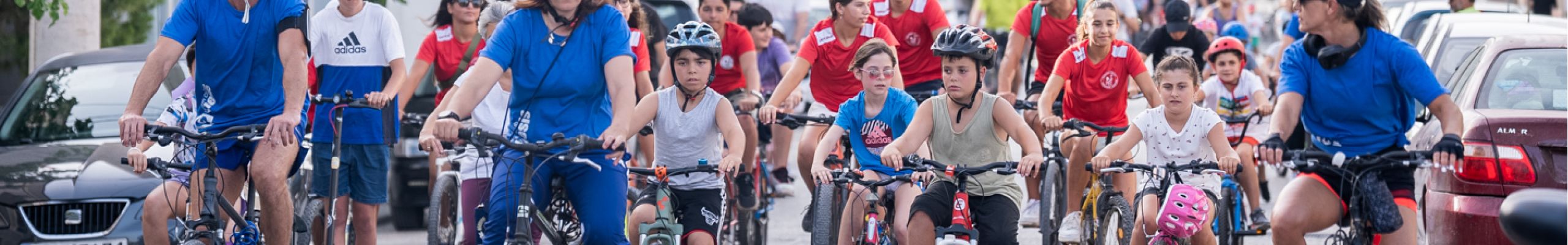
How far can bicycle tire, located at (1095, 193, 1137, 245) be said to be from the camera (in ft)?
26.3

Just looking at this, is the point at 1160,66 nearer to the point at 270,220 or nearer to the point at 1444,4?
the point at 270,220

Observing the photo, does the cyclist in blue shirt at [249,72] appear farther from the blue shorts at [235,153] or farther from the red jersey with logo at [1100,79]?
the red jersey with logo at [1100,79]

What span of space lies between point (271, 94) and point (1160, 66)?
3.86 meters

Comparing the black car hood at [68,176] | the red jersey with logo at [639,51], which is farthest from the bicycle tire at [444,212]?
the black car hood at [68,176]

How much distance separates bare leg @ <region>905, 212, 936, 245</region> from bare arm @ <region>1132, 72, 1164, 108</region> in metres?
2.33

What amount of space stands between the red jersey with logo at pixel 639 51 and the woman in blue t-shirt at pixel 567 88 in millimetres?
2998

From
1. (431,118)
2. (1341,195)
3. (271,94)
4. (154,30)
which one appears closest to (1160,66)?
(1341,195)

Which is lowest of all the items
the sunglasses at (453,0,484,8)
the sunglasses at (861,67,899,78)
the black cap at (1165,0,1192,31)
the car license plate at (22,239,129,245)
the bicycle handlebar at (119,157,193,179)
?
the car license plate at (22,239,129,245)

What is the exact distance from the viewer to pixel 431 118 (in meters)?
6.80

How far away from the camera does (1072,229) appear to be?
880cm

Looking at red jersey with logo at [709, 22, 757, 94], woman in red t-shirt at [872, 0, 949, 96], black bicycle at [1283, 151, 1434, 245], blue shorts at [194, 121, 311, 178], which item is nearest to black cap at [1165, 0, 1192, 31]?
woman in red t-shirt at [872, 0, 949, 96]

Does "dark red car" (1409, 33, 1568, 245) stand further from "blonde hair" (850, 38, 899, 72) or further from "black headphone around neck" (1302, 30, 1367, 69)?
"blonde hair" (850, 38, 899, 72)

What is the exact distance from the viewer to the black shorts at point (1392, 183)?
23.1ft

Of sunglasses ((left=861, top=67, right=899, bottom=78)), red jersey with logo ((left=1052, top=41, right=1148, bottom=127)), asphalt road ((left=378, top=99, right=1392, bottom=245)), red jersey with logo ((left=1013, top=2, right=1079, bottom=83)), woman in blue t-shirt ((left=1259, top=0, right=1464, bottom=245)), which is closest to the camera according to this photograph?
woman in blue t-shirt ((left=1259, top=0, right=1464, bottom=245))
